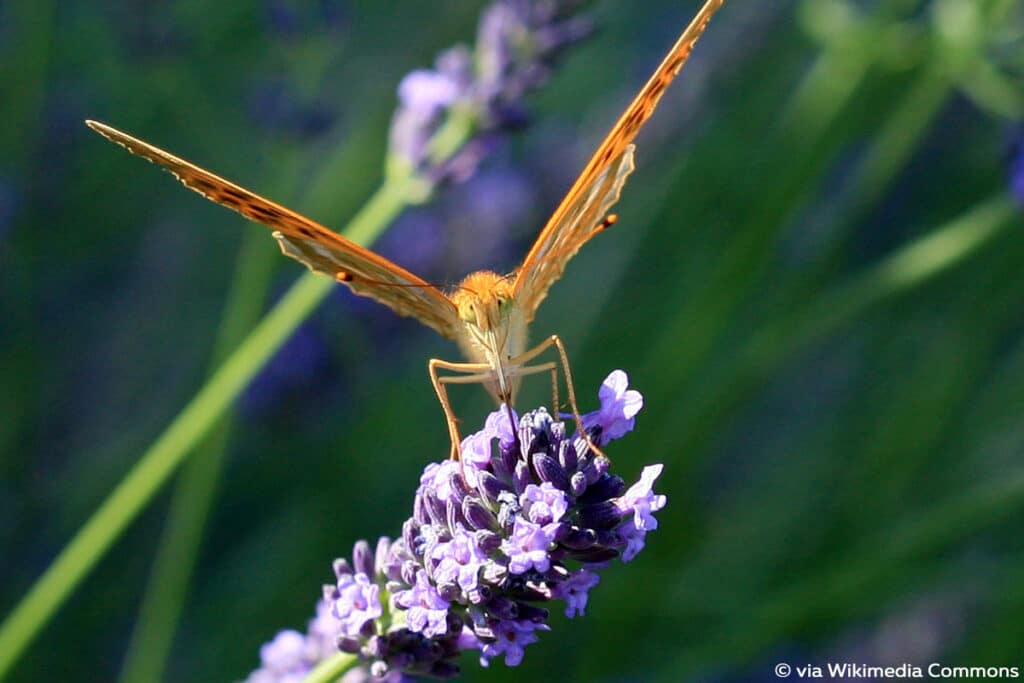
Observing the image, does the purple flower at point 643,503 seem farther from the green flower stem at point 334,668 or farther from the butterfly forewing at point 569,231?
the butterfly forewing at point 569,231

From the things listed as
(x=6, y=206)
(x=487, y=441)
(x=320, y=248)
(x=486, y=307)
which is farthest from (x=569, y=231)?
(x=6, y=206)

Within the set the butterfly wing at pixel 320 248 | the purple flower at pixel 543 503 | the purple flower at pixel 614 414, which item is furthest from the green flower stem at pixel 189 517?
the purple flower at pixel 543 503

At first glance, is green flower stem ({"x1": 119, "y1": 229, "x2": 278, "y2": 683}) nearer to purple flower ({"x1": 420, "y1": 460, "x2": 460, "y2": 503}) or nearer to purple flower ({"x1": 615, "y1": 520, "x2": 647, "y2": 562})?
purple flower ({"x1": 420, "y1": 460, "x2": 460, "y2": 503})

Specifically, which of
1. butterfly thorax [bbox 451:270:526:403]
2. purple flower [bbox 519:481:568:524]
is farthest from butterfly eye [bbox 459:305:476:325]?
purple flower [bbox 519:481:568:524]

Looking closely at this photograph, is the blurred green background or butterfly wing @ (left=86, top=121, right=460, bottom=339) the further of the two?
the blurred green background

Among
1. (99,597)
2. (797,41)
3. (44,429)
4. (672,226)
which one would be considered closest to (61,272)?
(44,429)
